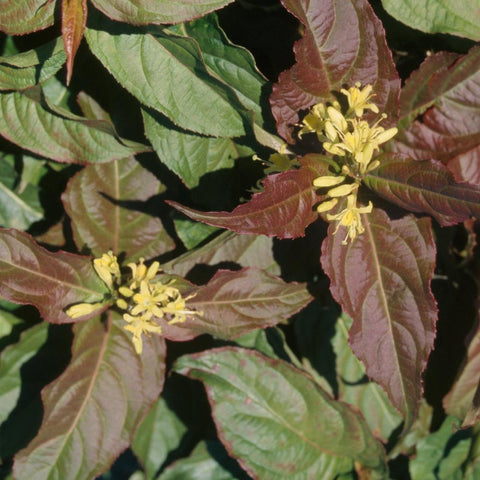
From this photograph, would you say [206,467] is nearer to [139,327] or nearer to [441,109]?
[139,327]

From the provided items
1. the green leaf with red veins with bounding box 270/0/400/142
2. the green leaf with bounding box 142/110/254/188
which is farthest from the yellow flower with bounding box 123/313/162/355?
the green leaf with red veins with bounding box 270/0/400/142

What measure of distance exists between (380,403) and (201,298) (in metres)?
0.55

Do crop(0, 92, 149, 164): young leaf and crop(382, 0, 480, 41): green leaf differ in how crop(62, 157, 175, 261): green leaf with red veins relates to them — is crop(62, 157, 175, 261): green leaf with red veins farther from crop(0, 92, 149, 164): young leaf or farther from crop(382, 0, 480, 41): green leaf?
crop(382, 0, 480, 41): green leaf

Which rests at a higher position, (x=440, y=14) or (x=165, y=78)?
(x=440, y=14)

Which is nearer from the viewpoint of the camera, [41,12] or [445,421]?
[41,12]

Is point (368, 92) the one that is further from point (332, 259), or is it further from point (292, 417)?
point (292, 417)

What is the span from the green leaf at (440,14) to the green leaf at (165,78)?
32cm

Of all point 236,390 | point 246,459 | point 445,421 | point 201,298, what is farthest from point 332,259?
point 445,421

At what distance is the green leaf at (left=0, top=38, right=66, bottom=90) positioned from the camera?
973 millimetres

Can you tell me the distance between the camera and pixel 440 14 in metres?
1.04

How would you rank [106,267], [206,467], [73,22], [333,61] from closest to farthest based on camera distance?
[73,22] → [333,61] → [106,267] → [206,467]

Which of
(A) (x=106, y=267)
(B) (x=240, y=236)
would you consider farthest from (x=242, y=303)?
(A) (x=106, y=267)

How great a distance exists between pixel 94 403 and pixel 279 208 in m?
0.52

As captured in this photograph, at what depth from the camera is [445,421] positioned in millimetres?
1353
